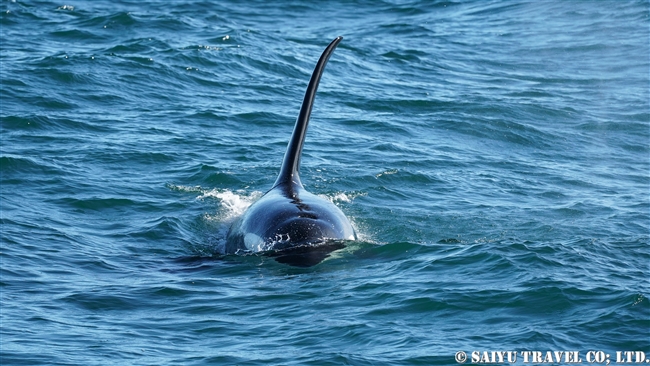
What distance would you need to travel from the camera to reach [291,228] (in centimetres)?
1253

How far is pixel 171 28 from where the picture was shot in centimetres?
3078

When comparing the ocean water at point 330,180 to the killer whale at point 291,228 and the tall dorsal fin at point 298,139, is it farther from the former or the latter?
the tall dorsal fin at point 298,139

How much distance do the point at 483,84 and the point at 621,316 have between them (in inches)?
647

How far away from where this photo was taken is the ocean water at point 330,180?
10.3 meters

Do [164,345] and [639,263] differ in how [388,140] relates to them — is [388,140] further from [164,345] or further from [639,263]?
[164,345]

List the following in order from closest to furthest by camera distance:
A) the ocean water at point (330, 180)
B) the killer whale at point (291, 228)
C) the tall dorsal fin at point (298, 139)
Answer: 1. the ocean water at point (330, 180)
2. the killer whale at point (291, 228)
3. the tall dorsal fin at point (298, 139)

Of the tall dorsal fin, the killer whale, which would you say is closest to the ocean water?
the killer whale

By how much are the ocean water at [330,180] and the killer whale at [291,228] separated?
0.79 ft

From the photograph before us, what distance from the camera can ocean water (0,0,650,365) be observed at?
1034cm

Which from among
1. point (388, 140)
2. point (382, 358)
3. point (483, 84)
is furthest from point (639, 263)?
point (483, 84)

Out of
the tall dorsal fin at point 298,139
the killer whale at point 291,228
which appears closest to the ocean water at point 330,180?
the killer whale at point 291,228

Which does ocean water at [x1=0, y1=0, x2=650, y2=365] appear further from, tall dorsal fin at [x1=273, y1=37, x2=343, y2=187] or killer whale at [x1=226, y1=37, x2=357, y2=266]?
tall dorsal fin at [x1=273, y1=37, x2=343, y2=187]

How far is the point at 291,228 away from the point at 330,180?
5495mm

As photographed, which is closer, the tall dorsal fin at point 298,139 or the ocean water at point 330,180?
the ocean water at point 330,180
